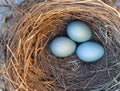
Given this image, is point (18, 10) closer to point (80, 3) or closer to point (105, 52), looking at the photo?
point (80, 3)

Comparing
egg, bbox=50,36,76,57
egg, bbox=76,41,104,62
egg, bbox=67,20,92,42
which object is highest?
egg, bbox=67,20,92,42

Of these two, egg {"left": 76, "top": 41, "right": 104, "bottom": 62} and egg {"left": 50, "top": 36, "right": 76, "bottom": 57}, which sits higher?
egg {"left": 50, "top": 36, "right": 76, "bottom": 57}

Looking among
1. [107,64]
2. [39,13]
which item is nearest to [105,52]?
[107,64]

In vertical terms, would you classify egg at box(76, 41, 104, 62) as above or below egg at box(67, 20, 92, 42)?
below
